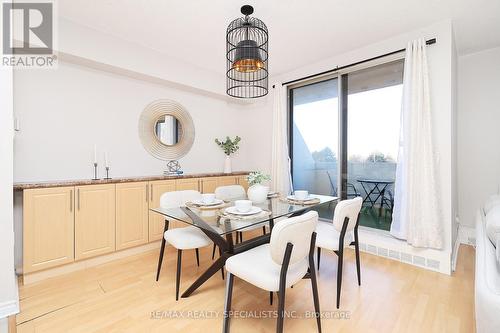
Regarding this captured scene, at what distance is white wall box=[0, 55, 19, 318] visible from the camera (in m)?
1.60

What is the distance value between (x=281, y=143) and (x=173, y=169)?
5.68 ft

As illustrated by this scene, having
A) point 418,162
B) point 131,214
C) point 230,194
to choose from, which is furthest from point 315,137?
point 131,214

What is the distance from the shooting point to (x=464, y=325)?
1594mm

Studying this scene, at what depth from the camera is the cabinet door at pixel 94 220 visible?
7.82ft

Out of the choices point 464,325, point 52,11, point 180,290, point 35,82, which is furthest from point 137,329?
point 52,11

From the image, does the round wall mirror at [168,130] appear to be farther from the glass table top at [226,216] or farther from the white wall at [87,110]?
the glass table top at [226,216]

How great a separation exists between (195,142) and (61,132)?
1.75m

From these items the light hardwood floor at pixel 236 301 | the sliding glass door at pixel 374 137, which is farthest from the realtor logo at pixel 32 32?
the sliding glass door at pixel 374 137

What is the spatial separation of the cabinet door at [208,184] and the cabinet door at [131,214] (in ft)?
2.63

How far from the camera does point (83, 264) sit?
2.47 m

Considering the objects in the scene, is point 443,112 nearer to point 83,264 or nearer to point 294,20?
point 294,20

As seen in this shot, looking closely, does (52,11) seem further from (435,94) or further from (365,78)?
(435,94)

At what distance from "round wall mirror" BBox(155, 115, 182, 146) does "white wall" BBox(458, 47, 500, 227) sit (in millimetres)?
3959

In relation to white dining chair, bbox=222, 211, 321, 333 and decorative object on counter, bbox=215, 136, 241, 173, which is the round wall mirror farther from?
white dining chair, bbox=222, 211, 321, 333
